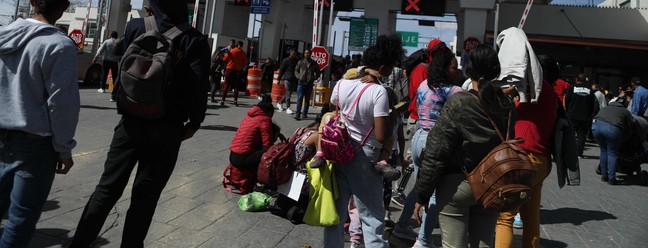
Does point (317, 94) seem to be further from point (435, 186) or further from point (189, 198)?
point (435, 186)

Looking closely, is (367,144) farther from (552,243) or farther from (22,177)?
(552,243)

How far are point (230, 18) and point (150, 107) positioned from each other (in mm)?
23625

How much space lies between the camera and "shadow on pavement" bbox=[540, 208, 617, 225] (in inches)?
198

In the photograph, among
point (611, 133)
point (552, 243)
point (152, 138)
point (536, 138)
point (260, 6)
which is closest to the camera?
point (152, 138)

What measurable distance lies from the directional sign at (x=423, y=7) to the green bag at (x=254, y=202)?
1755cm

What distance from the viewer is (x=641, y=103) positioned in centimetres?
970

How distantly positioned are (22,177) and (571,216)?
206 inches

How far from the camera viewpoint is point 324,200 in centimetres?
306

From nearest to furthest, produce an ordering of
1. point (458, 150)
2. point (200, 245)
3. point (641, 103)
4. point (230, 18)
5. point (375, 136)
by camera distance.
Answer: point (458, 150)
point (375, 136)
point (200, 245)
point (641, 103)
point (230, 18)

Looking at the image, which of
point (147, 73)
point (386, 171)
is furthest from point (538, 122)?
point (147, 73)

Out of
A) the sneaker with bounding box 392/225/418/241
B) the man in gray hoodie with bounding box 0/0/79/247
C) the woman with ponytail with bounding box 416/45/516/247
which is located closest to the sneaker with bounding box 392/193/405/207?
the sneaker with bounding box 392/225/418/241

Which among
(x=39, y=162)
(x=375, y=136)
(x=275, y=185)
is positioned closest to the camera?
(x=39, y=162)

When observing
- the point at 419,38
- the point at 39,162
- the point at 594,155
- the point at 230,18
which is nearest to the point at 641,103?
the point at 594,155

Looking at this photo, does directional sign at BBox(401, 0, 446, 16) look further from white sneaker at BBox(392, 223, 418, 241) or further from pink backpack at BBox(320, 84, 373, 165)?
pink backpack at BBox(320, 84, 373, 165)
